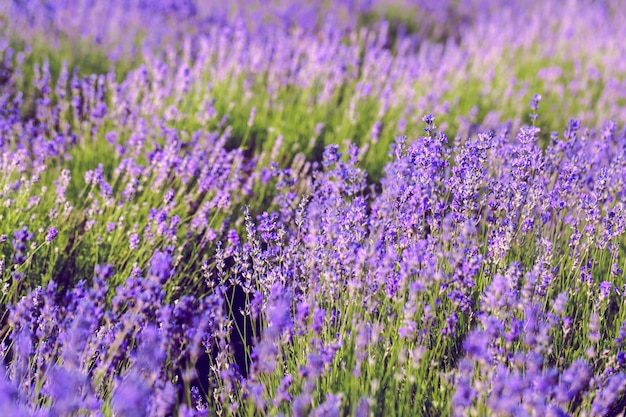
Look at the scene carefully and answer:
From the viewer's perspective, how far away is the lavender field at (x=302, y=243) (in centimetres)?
166

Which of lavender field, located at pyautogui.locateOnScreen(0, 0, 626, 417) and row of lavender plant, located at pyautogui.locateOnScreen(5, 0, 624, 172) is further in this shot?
row of lavender plant, located at pyautogui.locateOnScreen(5, 0, 624, 172)

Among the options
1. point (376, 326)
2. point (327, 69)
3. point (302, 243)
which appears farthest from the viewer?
point (327, 69)

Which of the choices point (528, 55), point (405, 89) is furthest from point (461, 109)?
point (528, 55)

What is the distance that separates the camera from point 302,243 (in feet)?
9.16

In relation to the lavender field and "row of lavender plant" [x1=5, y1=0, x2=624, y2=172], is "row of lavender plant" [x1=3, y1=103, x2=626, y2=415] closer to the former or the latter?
the lavender field

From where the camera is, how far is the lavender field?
1.66 meters

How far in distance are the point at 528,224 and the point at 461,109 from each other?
2.58 m

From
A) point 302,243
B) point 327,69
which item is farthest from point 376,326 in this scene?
point 327,69

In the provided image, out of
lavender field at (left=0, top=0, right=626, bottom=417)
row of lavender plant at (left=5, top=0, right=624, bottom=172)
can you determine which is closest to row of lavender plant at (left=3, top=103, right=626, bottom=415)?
lavender field at (left=0, top=0, right=626, bottom=417)

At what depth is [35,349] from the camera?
6.34 ft

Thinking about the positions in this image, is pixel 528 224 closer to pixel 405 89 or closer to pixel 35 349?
pixel 35 349

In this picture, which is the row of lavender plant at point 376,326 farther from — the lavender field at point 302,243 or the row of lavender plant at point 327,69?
the row of lavender plant at point 327,69

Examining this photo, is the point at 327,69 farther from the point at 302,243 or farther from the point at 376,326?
the point at 376,326

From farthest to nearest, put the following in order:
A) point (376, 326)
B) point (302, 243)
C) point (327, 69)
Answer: point (327, 69), point (302, 243), point (376, 326)
